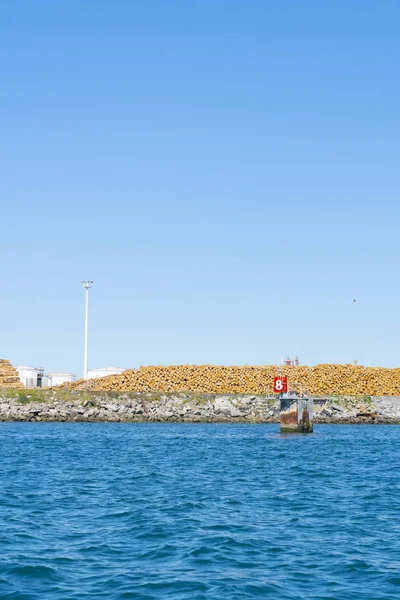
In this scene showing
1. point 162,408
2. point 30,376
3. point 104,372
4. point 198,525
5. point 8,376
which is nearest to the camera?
point 198,525

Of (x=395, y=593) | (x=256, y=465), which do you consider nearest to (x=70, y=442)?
(x=256, y=465)

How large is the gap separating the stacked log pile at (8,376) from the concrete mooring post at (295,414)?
3818 cm

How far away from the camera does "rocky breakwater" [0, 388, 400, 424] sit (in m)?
76.4

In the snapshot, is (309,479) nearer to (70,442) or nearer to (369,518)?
(369,518)

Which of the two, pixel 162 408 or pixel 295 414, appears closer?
pixel 295 414

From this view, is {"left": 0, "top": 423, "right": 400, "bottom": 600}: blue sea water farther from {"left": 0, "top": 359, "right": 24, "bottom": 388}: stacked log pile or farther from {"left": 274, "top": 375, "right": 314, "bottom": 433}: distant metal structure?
{"left": 0, "top": 359, "right": 24, "bottom": 388}: stacked log pile

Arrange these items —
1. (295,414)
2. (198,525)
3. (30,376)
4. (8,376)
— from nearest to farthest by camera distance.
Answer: (198,525)
(295,414)
(8,376)
(30,376)

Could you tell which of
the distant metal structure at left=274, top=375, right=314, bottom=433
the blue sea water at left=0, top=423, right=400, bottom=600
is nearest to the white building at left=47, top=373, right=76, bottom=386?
the distant metal structure at left=274, top=375, right=314, bottom=433

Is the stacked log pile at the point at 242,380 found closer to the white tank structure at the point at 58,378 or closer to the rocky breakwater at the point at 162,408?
the rocky breakwater at the point at 162,408

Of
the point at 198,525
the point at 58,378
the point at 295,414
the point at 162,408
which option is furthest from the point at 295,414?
the point at 58,378

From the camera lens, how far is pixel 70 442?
52.0 meters

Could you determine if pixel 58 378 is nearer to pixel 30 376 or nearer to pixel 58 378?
pixel 58 378

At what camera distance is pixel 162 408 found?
77750 millimetres

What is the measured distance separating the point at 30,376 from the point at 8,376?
7.65 metres
